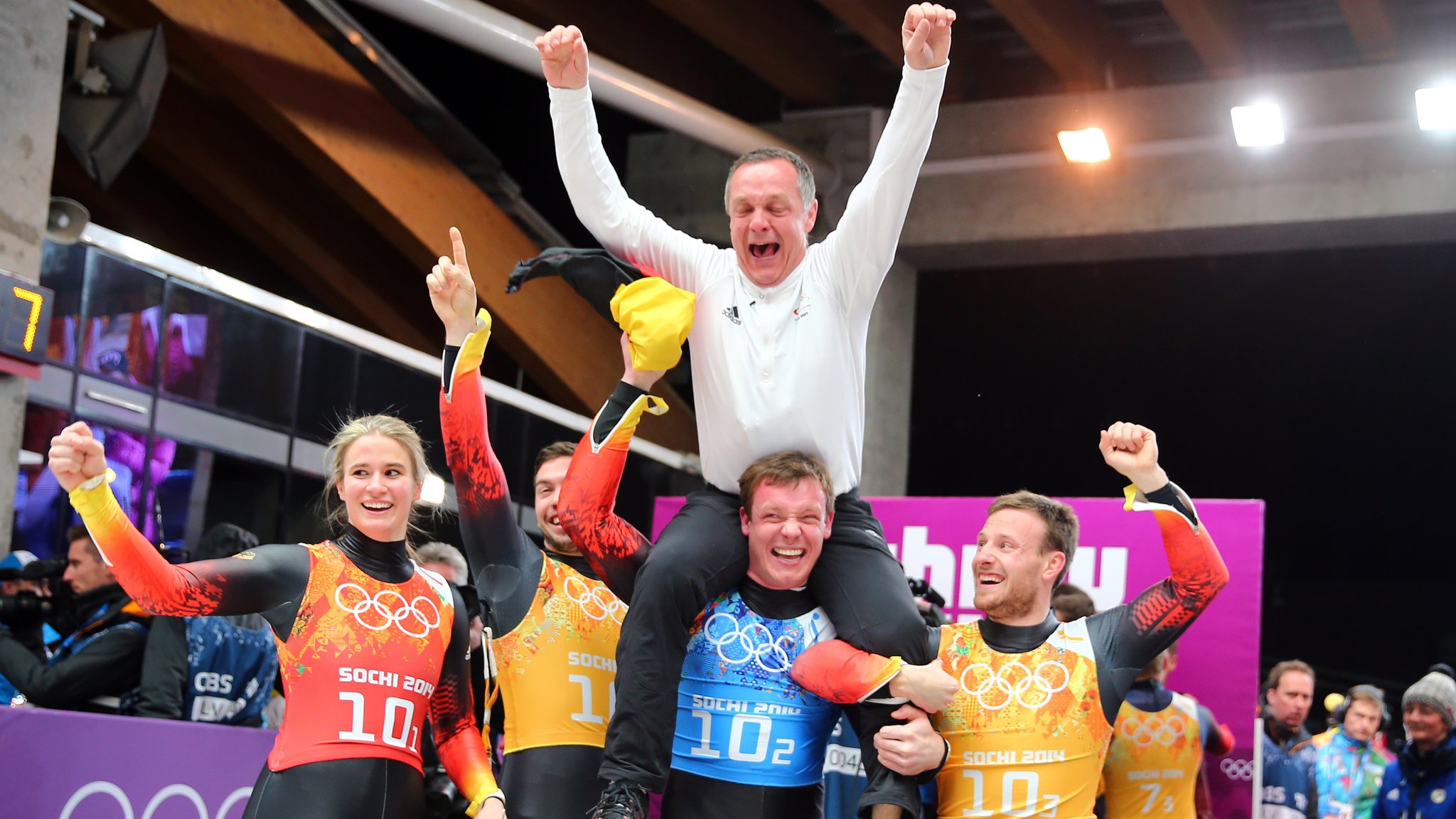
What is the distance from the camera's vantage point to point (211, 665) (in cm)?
473

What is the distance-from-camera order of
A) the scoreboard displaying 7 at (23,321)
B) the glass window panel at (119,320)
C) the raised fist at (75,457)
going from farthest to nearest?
the glass window panel at (119,320) < the scoreboard displaying 7 at (23,321) < the raised fist at (75,457)

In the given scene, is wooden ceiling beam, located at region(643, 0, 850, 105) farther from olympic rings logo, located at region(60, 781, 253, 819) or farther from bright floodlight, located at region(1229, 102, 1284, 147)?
olympic rings logo, located at region(60, 781, 253, 819)

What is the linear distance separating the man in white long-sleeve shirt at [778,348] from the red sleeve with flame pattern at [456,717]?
2.00 feet

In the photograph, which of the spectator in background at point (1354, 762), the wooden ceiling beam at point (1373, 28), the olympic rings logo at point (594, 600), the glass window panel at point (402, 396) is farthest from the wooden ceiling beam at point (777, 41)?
the olympic rings logo at point (594, 600)

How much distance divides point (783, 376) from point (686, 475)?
9855 millimetres

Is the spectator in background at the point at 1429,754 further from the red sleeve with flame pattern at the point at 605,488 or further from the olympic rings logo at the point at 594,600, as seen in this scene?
the red sleeve with flame pattern at the point at 605,488

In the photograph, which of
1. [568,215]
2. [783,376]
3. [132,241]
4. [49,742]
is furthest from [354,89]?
[783,376]

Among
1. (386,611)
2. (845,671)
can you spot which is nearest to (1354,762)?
(845,671)

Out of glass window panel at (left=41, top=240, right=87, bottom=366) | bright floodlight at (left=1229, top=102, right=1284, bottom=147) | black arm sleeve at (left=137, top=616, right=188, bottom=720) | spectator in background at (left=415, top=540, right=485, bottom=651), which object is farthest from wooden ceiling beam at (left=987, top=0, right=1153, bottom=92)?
black arm sleeve at (left=137, top=616, right=188, bottom=720)

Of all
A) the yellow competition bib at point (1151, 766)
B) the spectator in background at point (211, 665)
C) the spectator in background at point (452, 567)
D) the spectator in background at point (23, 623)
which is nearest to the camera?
the spectator in background at point (211, 665)

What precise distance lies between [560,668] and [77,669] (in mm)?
1737

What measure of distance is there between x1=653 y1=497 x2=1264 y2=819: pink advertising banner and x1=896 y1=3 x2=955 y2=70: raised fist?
8.68 feet

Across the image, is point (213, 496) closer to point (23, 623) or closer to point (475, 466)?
point (23, 623)

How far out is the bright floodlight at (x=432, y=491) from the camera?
3.79m
